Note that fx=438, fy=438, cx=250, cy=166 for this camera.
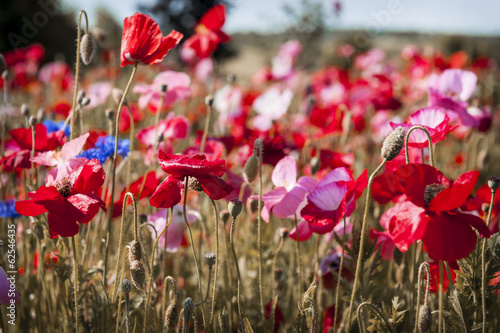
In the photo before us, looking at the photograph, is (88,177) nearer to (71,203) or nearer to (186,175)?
(71,203)

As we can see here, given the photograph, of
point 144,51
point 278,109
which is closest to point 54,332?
point 144,51

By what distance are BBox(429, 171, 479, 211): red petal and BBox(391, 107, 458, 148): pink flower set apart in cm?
19

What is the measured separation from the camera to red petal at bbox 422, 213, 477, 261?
805mm

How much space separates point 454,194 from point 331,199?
11.0 inches

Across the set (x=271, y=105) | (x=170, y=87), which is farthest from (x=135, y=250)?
(x=271, y=105)

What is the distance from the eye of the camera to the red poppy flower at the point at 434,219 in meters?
0.80

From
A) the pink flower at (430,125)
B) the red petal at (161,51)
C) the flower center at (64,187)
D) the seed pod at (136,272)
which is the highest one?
the red petal at (161,51)

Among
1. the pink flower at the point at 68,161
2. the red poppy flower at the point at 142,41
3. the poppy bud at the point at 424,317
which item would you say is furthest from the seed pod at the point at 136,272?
the poppy bud at the point at 424,317

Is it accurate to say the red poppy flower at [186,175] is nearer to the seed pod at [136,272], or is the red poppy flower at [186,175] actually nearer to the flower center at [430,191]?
the seed pod at [136,272]

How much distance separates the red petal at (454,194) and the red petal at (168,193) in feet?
1.66

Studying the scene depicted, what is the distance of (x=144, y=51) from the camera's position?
1.03 m

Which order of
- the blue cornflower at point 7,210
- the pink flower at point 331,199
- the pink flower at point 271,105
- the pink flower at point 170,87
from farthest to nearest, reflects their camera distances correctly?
the pink flower at point 271,105
the pink flower at point 170,87
the blue cornflower at point 7,210
the pink flower at point 331,199

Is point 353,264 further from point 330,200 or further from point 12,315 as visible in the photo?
point 12,315

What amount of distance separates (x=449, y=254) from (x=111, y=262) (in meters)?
1.11
